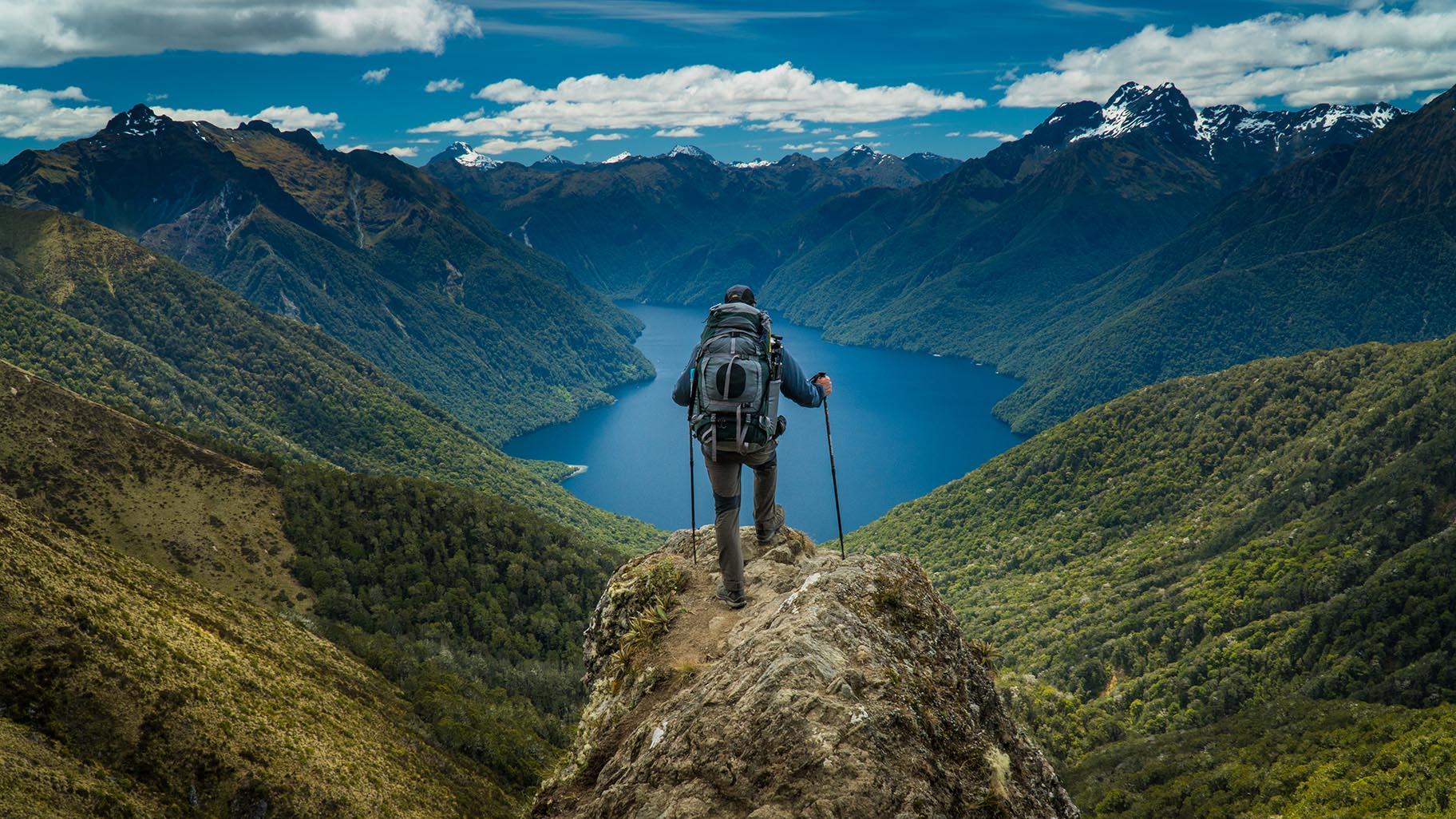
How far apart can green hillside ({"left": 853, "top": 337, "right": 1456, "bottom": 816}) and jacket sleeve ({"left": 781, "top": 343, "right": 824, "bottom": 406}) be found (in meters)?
59.4

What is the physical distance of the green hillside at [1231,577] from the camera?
67.9 metres

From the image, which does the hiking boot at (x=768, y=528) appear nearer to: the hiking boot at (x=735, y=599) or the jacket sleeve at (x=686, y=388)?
the hiking boot at (x=735, y=599)

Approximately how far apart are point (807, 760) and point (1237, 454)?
148559 millimetres

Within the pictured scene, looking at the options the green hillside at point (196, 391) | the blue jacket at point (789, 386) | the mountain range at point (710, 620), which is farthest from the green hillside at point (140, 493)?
the blue jacket at point (789, 386)

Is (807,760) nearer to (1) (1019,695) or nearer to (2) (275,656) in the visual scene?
(2) (275,656)

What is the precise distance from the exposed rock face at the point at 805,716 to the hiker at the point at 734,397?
1.13 metres

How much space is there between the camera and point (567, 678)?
84.4 meters

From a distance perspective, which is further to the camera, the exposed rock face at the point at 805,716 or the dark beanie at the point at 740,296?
the dark beanie at the point at 740,296

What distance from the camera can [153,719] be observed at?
36.7 m

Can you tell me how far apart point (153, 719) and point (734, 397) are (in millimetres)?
38294

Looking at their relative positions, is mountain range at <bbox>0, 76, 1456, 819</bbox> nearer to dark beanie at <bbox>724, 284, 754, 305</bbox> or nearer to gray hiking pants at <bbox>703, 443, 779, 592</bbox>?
gray hiking pants at <bbox>703, 443, 779, 592</bbox>

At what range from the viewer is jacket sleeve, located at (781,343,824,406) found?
11.4 meters

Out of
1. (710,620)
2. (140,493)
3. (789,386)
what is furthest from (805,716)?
(140,493)

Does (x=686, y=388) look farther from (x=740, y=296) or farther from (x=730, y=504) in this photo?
(x=730, y=504)
